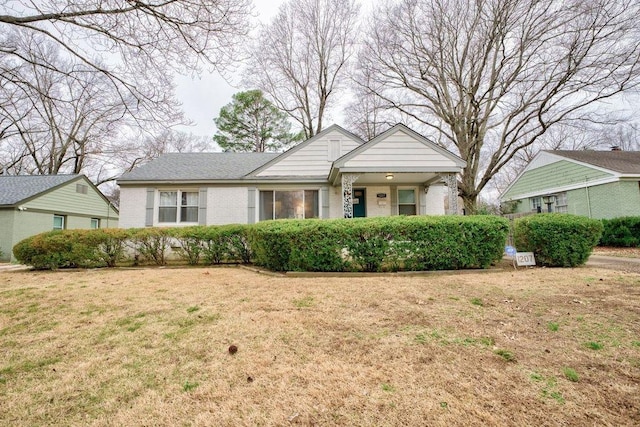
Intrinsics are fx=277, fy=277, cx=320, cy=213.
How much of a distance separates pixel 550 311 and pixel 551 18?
14884 millimetres

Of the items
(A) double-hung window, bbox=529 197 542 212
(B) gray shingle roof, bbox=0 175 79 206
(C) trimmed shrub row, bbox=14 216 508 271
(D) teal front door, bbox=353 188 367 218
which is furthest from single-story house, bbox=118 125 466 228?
(A) double-hung window, bbox=529 197 542 212

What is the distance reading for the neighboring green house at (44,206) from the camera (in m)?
13.1

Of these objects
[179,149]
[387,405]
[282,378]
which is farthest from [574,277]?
[179,149]

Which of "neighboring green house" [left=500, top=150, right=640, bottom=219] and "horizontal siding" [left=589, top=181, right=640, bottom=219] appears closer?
"horizontal siding" [left=589, top=181, right=640, bottom=219]

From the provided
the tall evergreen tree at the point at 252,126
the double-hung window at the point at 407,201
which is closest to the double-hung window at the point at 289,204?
the double-hung window at the point at 407,201

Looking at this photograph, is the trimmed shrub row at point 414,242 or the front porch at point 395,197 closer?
the trimmed shrub row at point 414,242

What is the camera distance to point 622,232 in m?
11.5

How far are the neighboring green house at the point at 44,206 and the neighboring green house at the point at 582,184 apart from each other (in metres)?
27.7

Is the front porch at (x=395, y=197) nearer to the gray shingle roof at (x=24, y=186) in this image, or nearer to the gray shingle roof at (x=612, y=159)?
the gray shingle roof at (x=612, y=159)

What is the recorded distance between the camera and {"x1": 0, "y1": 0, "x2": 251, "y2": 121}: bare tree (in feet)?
14.9

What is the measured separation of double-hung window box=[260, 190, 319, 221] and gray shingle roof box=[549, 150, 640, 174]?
46.3ft

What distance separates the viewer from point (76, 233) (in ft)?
27.2

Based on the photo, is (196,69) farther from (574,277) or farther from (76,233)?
(574,277)

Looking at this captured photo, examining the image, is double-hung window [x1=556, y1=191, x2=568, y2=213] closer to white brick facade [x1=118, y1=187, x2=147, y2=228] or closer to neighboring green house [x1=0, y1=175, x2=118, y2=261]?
white brick facade [x1=118, y1=187, x2=147, y2=228]
